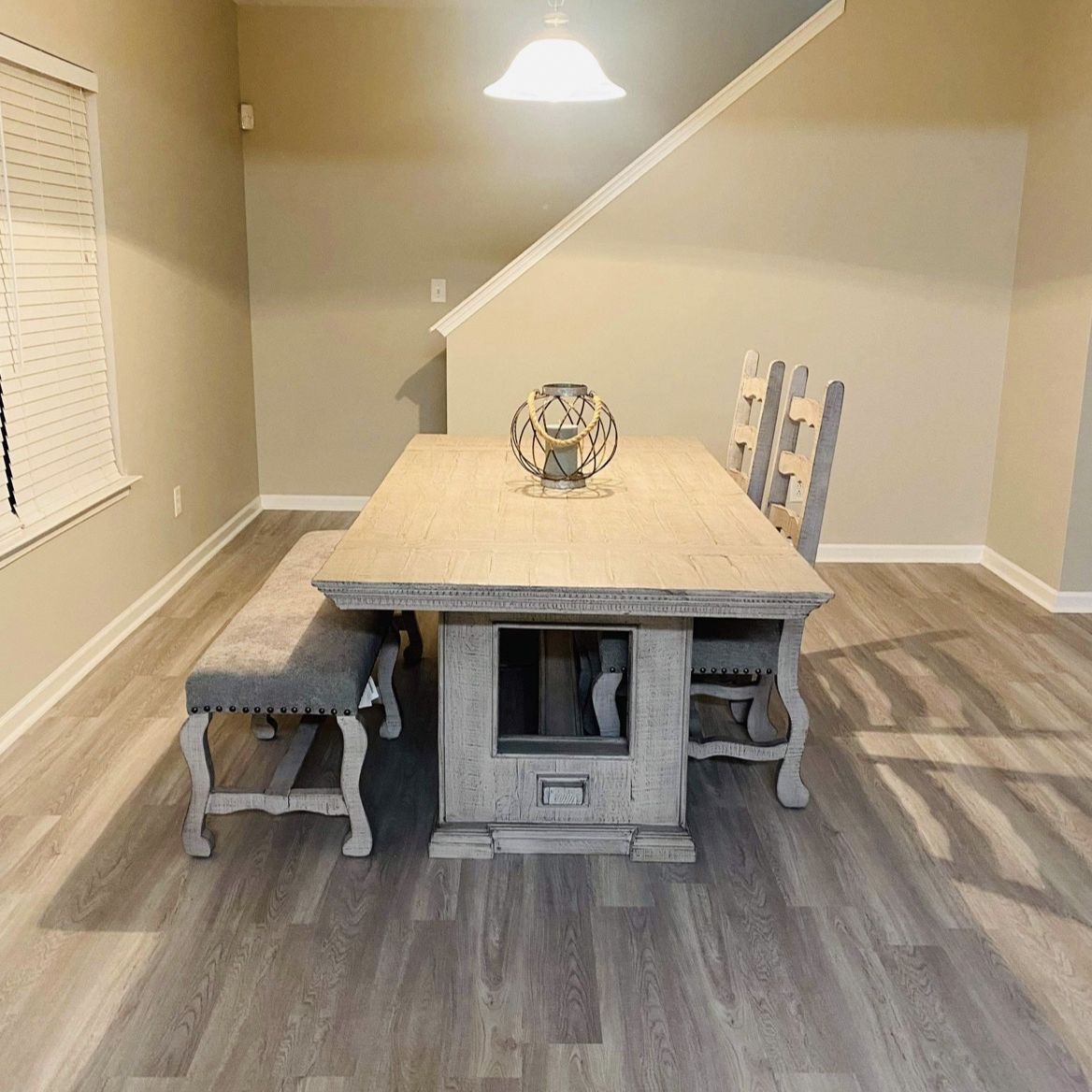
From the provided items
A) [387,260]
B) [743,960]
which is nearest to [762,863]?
[743,960]

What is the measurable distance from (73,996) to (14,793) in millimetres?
880

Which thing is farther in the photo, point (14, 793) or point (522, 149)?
point (522, 149)

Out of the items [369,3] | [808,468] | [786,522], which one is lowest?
[786,522]

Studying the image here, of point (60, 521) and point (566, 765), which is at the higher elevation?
point (60, 521)

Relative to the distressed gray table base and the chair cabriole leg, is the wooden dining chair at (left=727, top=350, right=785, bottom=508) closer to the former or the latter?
the chair cabriole leg

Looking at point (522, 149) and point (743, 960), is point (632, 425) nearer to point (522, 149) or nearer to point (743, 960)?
point (522, 149)

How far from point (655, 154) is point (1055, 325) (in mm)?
1689

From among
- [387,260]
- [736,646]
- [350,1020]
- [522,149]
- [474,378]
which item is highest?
[522,149]

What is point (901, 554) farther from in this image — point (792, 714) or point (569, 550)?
point (569, 550)

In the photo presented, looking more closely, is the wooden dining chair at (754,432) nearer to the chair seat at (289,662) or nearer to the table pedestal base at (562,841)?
the table pedestal base at (562,841)

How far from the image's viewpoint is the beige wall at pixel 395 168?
17.4 ft

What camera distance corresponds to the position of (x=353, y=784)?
96.3 inches

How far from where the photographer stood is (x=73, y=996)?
2010mm

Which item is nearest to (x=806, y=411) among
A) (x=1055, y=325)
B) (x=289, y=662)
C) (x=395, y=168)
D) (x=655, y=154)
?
(x=289, y=662)
